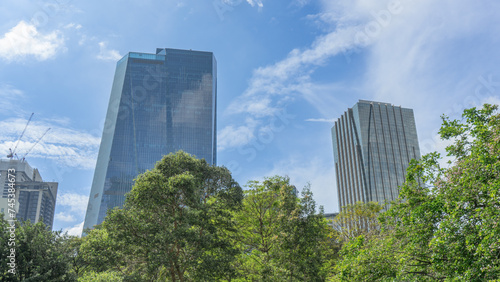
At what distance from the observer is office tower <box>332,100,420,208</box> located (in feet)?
446

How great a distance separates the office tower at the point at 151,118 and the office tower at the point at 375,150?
57.0 meters

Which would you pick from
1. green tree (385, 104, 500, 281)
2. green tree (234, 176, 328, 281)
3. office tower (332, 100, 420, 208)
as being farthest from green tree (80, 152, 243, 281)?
office tower (332, 100, 420, 208)

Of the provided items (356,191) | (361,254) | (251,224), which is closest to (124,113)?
(356,191)

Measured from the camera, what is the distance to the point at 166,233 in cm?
2102

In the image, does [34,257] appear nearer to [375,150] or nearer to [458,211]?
[458,211]

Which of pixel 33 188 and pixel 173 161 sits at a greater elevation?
pixel 33 188

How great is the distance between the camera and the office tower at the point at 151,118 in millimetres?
145125

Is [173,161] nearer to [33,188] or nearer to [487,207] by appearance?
[487,207]

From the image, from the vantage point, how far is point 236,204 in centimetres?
2634

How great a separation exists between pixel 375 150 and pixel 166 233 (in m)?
130

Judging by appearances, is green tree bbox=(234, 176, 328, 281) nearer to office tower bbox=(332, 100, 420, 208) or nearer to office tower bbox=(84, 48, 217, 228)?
office tower bbox=(332, 100, 420, 208)

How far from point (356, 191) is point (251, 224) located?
119 metres

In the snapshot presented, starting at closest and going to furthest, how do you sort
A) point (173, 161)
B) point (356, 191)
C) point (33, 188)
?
point (173, 161) → point (356, 191) → point (33, 188)

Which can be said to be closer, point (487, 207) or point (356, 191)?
point (487, 207)
